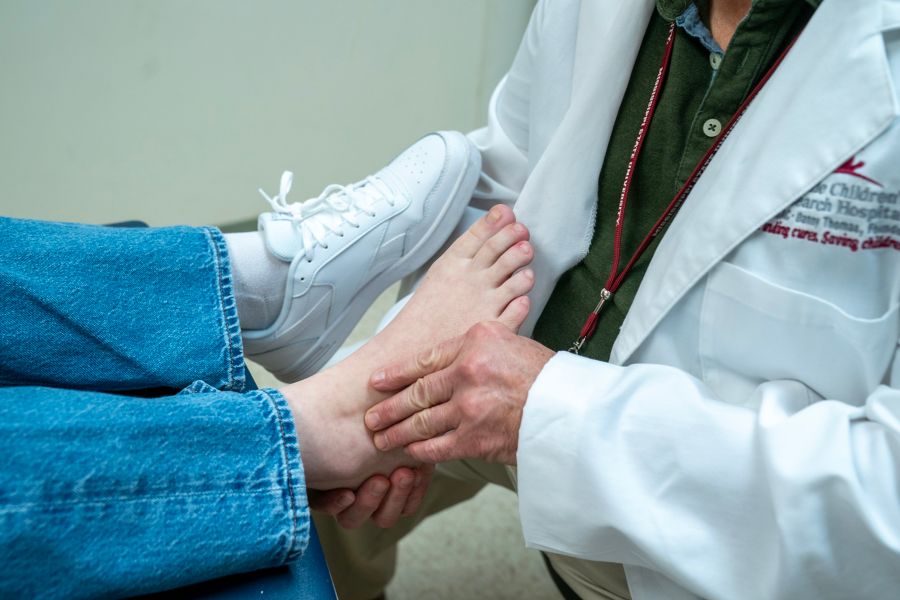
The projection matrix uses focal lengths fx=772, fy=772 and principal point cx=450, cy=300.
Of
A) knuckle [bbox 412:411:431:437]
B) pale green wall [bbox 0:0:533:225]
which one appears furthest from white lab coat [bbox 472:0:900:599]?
pale green wall [bbox 0:0:533:225]

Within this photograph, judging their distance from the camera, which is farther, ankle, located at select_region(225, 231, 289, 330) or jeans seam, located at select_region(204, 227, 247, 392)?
ankle, located at select_region(225, 231, 289, 330)

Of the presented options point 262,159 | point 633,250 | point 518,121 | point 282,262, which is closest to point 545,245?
point 633,250

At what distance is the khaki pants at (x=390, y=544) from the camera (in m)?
0.81

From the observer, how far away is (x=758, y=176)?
2.00 feet

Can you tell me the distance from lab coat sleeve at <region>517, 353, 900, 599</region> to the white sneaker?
35cm

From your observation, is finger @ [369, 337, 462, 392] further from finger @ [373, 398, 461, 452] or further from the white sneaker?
the white sneaker

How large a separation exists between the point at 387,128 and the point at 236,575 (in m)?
1.42

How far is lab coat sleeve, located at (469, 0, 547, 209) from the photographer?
89 cm

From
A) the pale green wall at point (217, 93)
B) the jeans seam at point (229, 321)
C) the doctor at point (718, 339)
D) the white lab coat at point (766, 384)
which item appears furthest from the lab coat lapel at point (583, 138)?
the pale green wall at point (217, 93)

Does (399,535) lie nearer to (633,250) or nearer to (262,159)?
(633,250)

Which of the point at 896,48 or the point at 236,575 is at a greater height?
the point at 896,48

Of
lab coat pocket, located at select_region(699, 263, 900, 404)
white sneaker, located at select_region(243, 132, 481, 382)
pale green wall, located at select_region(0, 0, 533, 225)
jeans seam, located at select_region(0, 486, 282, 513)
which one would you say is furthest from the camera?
pale green wall, located at select_region(0, 0, 533, 225)

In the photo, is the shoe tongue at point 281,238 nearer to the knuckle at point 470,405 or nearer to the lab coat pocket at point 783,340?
the knuckle at point 470,405

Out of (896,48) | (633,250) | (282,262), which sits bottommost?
(282,262)
